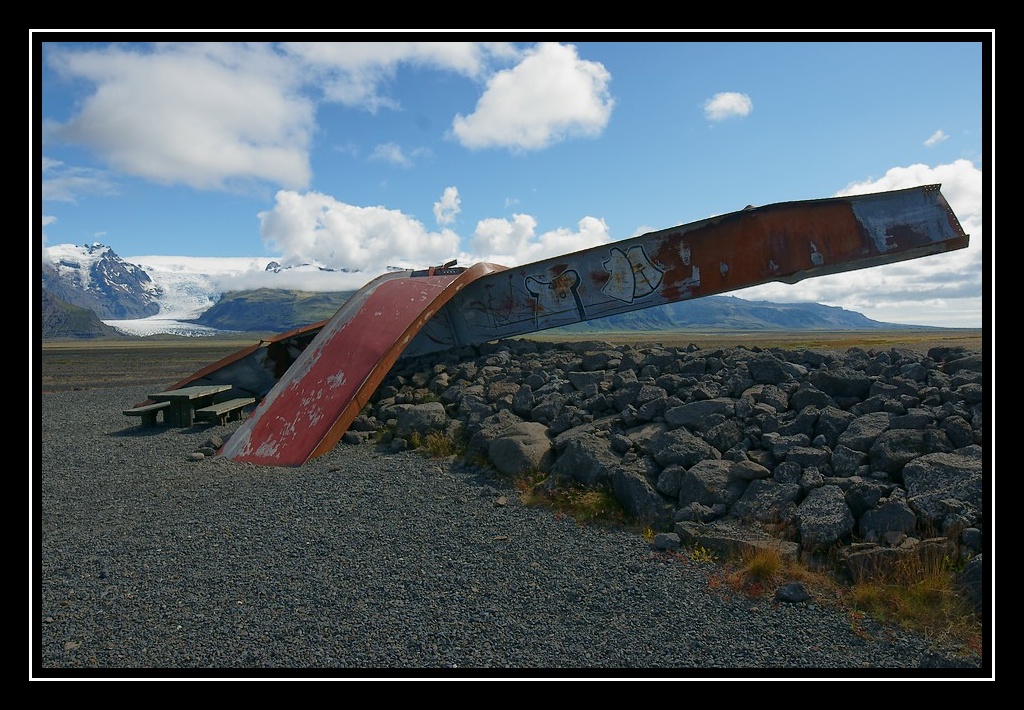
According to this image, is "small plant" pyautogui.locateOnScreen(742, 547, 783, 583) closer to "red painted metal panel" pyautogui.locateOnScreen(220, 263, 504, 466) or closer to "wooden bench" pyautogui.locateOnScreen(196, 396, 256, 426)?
"red painted metal panel" pyautogui.locateOnScreen(220, 263, 504, 466)

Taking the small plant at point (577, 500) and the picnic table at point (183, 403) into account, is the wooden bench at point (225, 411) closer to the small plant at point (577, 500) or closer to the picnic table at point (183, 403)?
the picnic table at point (183, 403)

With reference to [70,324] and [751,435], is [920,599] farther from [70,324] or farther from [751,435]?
[70,324]

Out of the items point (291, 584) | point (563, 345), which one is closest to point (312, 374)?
point (563, 345)

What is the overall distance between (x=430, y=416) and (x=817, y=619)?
5.55 metres

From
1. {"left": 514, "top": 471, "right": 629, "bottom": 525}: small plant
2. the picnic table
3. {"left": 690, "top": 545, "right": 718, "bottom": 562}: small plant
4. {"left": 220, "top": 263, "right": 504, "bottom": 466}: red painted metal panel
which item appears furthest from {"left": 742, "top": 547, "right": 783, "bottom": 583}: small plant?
the picnic table

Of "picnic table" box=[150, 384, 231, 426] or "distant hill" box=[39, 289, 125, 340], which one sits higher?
"distant hill" box=[39, 289, 125, 340]

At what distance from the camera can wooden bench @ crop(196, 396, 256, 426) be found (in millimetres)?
10594

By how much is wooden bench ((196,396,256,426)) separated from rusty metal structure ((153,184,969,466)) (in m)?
1.61

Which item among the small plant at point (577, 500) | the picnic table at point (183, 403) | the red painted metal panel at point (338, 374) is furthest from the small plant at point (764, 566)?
the picnic table at point (183, 403)

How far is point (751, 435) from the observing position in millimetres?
5973

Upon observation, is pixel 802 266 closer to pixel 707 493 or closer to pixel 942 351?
pixel 942 351

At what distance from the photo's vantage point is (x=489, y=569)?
461 centimetres

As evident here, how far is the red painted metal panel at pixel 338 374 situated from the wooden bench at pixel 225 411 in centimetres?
204

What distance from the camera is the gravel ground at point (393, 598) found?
3.48 m
